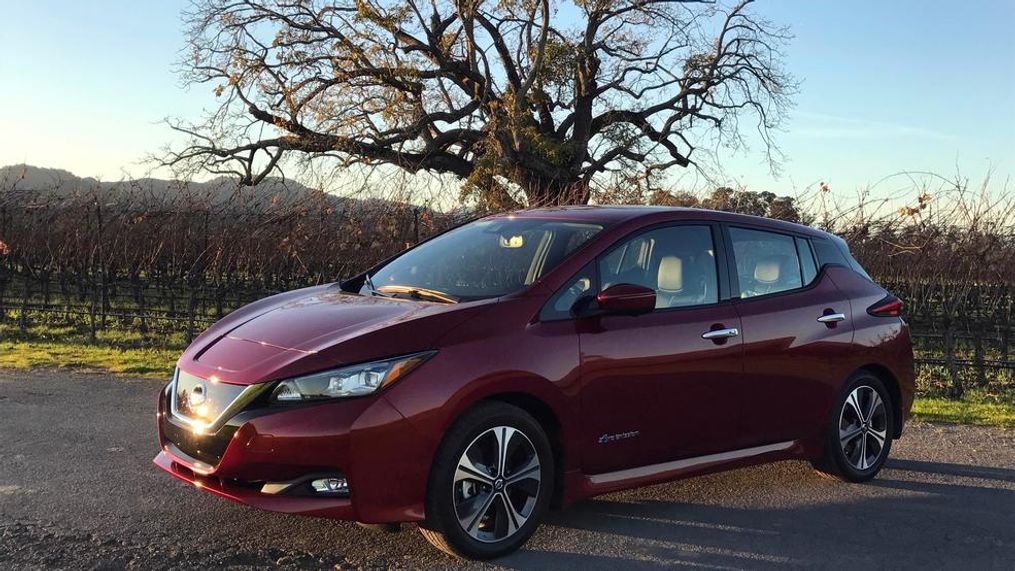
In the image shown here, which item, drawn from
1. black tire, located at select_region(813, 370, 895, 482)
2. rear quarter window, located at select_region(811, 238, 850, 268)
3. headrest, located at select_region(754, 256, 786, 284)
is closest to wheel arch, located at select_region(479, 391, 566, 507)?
headrest, located at select_region(754, 256, 786, 284)

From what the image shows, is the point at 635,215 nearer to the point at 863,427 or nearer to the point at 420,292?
the point at 420,292

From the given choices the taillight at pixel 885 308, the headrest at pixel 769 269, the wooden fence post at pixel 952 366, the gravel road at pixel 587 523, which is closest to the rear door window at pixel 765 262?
the headrest at pixel 769 269

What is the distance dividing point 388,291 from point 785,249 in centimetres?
259

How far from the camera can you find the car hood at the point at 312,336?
381 cm

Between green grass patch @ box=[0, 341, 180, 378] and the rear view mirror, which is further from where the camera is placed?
green grass patch @ box=[0, 341, 180, 378]

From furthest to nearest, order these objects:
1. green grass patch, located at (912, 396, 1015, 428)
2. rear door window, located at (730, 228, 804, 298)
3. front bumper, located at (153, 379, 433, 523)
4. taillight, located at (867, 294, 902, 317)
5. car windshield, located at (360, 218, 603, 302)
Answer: green grass patch, located at (912, 396, 1015, 428) → taillight, located at (867, 294, 902, 317) → rear door window, located at (730, 228, 804, 298) → car windshield, located at (360, 218, 603, 302) → front bumper, located at (153, 379, 433, 523)

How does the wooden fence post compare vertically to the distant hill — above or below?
below

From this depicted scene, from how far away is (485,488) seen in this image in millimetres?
4020

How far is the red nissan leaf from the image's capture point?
3744 millimetres

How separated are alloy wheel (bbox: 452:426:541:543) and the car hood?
576 mm

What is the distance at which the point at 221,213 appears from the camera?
1296cm

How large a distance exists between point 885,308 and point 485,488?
3.34 m

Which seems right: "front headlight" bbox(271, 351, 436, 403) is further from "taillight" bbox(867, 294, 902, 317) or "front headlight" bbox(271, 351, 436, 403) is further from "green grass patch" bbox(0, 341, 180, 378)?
"green grass patch" bbox(0, 341, 180, 378)

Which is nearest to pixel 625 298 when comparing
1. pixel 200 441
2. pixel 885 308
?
pixel 200 441
